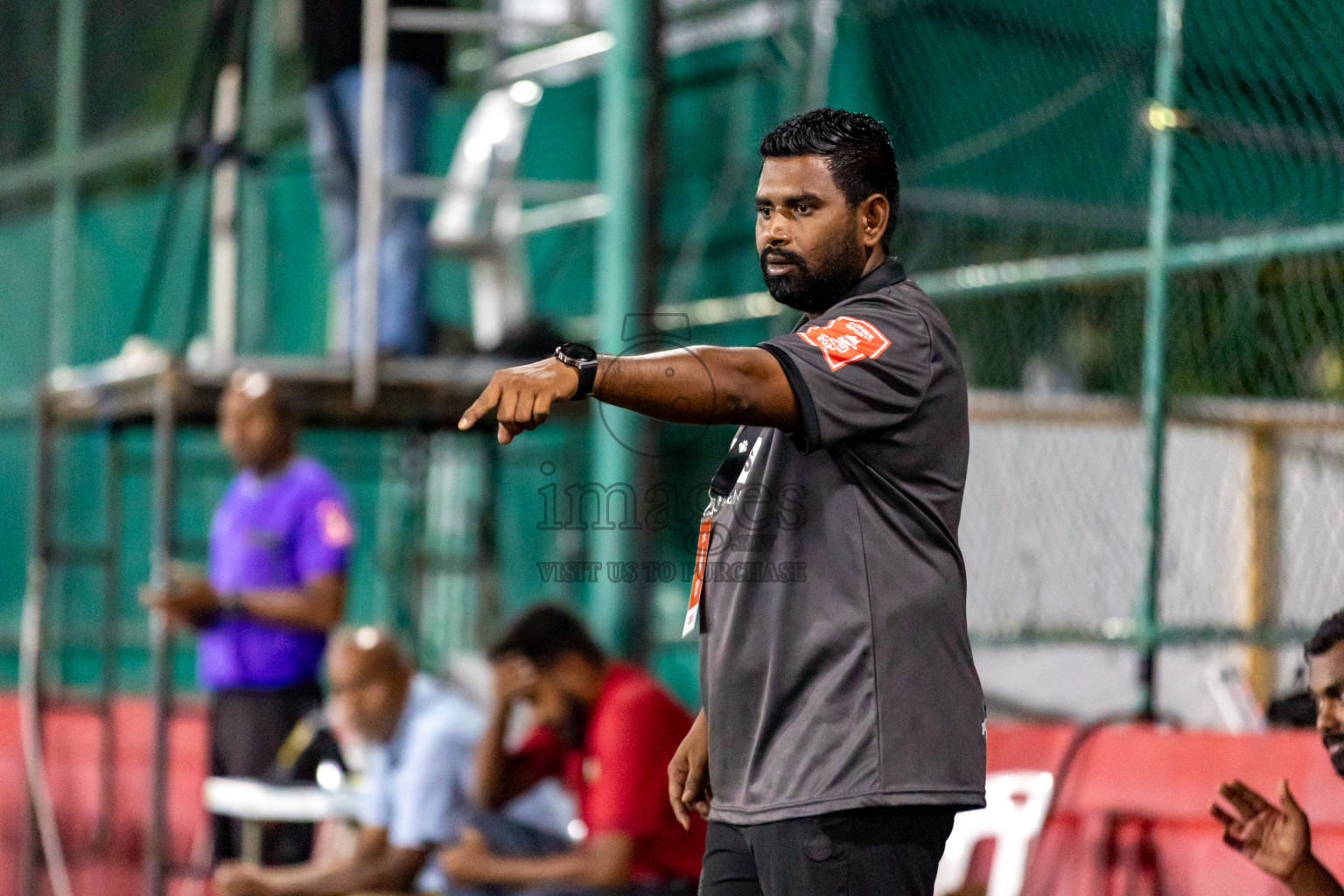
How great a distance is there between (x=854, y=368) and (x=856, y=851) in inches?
31.3

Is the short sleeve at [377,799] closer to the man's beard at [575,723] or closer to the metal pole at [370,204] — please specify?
the man's beard at [575,723]

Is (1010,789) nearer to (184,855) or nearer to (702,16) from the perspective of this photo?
(184,855)

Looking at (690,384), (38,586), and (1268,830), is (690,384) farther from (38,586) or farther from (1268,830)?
(38,586)

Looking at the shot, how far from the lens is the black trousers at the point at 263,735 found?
6.43 metres

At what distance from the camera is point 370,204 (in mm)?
6480

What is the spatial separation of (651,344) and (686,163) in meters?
3.72

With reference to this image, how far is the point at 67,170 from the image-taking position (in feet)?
31.8

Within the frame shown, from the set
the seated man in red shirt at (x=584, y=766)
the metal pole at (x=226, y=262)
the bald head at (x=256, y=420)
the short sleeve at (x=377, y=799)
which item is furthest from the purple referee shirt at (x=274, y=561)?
the seated man in red shirt at (x=584, y=766)

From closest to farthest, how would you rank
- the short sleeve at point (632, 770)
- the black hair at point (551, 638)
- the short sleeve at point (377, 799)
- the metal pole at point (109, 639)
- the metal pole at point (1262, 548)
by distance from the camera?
the short sleeve at point (632, 770) → the black hair at point (551, 638) → the short sleeve at point (377, 799) → the metal pole at point (1262, 548) → the metal pole at point (109, 639)

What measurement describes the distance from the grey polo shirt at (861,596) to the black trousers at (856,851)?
0.11 feet

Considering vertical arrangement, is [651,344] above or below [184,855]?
above

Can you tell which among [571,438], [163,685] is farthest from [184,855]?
[571,438]

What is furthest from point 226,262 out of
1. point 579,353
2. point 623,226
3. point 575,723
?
point 579,353

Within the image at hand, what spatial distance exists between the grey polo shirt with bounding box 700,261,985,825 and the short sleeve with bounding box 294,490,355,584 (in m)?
→ 3.69
